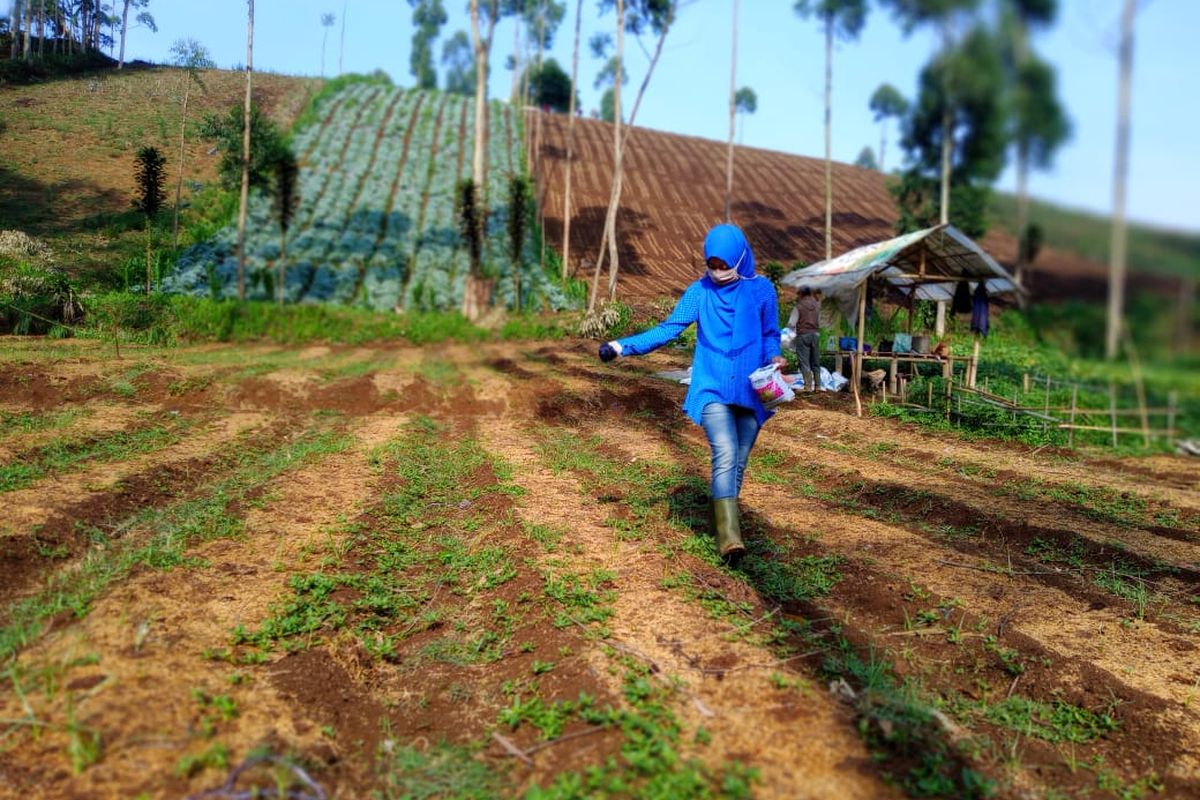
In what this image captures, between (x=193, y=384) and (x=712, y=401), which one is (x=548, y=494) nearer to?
(x=712, y=401)

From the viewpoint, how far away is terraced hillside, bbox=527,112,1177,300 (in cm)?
2088

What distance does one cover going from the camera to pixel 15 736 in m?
2.16

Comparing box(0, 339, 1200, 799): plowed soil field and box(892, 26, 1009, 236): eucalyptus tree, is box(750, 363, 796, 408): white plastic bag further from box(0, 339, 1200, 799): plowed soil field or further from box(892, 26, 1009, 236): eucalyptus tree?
box(892, 26, 1009, 236): eucalyptus tree

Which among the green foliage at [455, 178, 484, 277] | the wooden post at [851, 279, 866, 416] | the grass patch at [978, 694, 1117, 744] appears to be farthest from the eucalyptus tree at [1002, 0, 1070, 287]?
the green foliage at [455, 178, 484, 277]

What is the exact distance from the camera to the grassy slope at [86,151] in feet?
38.2

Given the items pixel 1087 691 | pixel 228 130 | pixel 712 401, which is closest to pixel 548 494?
pixel 712 401

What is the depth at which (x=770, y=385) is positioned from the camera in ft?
12.2

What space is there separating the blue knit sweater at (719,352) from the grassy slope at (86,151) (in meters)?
12.4

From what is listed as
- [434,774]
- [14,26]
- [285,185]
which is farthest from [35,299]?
[434,774]

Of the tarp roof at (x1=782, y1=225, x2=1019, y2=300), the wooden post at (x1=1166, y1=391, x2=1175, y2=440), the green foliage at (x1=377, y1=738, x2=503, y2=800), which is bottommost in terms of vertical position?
the green foliage at (x1=377, y1=738, x2=503, y2=800)

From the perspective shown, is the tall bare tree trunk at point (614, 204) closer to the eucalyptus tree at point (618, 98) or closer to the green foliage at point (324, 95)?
the eucalyptus tree at point (618, 98)

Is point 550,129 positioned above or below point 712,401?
above

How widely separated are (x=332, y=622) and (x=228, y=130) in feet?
53.5

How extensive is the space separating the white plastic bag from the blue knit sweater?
5 cm
